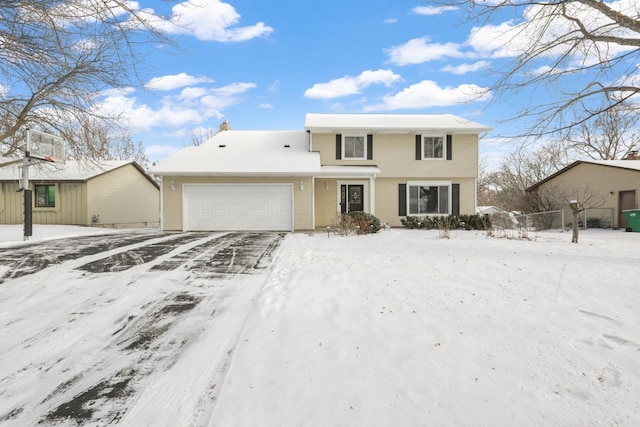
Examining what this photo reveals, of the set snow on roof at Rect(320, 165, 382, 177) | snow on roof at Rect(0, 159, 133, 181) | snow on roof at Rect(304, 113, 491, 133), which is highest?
snow on roof at Rect(304, 113, 491, 133)

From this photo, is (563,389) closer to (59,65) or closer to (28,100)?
(59,65)

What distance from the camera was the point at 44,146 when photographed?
10.3 metres

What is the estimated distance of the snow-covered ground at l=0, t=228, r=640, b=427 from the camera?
205cm

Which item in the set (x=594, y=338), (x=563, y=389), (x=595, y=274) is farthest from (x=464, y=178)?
(x=563, y=389)

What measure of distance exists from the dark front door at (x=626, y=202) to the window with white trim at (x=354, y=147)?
561 inches

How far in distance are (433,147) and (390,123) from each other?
8.06 ft

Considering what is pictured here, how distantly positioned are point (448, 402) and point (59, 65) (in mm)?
9041

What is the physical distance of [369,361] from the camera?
2607 mm

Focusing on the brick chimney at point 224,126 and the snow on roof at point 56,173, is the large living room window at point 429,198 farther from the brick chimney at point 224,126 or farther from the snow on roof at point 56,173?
the snow on roof at point 56,173

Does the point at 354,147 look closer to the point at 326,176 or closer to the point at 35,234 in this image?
the point at 326,176

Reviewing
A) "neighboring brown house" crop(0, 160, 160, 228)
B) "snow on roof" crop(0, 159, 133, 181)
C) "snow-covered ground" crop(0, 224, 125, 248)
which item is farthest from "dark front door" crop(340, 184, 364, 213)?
"neighboring brown house" crop(0, 160, 160, 228)

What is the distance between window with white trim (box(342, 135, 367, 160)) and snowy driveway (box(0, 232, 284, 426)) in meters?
10.2

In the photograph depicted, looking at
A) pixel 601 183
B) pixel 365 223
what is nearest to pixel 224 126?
pixel 365 223

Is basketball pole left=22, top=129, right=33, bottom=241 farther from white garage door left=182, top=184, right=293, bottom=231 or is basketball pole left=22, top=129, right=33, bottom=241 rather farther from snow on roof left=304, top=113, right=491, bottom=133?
snow on roof left=304, top=113, right=491, bottom=133
